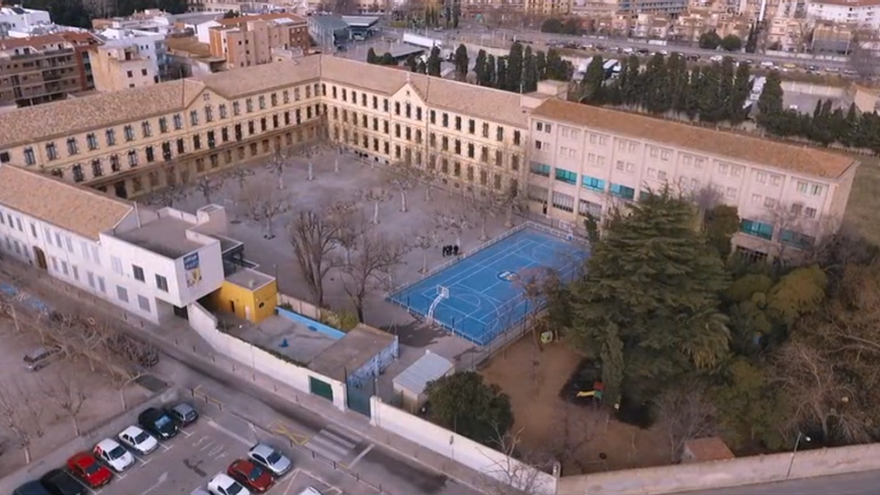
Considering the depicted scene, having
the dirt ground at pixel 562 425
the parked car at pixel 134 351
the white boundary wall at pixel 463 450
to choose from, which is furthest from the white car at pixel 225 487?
the dirt ground at pixel 562 425

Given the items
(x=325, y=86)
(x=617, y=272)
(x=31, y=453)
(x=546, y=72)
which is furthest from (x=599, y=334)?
(x=546, y=72)

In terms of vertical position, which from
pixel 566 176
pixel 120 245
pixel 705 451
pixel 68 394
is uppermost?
pixel 120 245

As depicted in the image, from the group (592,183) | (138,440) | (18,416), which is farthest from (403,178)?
(18,416)

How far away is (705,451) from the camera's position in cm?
3344

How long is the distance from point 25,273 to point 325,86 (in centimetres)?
3676

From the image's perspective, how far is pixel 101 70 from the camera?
8462cm

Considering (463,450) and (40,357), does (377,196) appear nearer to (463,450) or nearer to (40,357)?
(40,357)

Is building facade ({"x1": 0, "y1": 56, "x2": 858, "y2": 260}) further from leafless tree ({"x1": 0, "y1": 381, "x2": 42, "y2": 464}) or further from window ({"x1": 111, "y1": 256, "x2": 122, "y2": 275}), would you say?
leafless tree ({"x1": 0, "y1": 381, "x2": 42, "y2": 464})

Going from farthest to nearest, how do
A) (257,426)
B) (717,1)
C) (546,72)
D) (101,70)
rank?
(717,1) < (546,72) < (101,70) < (257,426)

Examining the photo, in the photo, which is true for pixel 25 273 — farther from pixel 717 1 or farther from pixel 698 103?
pixel 717 1

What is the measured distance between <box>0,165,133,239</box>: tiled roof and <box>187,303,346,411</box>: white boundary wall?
862 cm

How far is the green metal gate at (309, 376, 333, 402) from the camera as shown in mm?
38094

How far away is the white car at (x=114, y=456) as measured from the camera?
33.7 metres

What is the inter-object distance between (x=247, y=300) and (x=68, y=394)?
11869 mm
